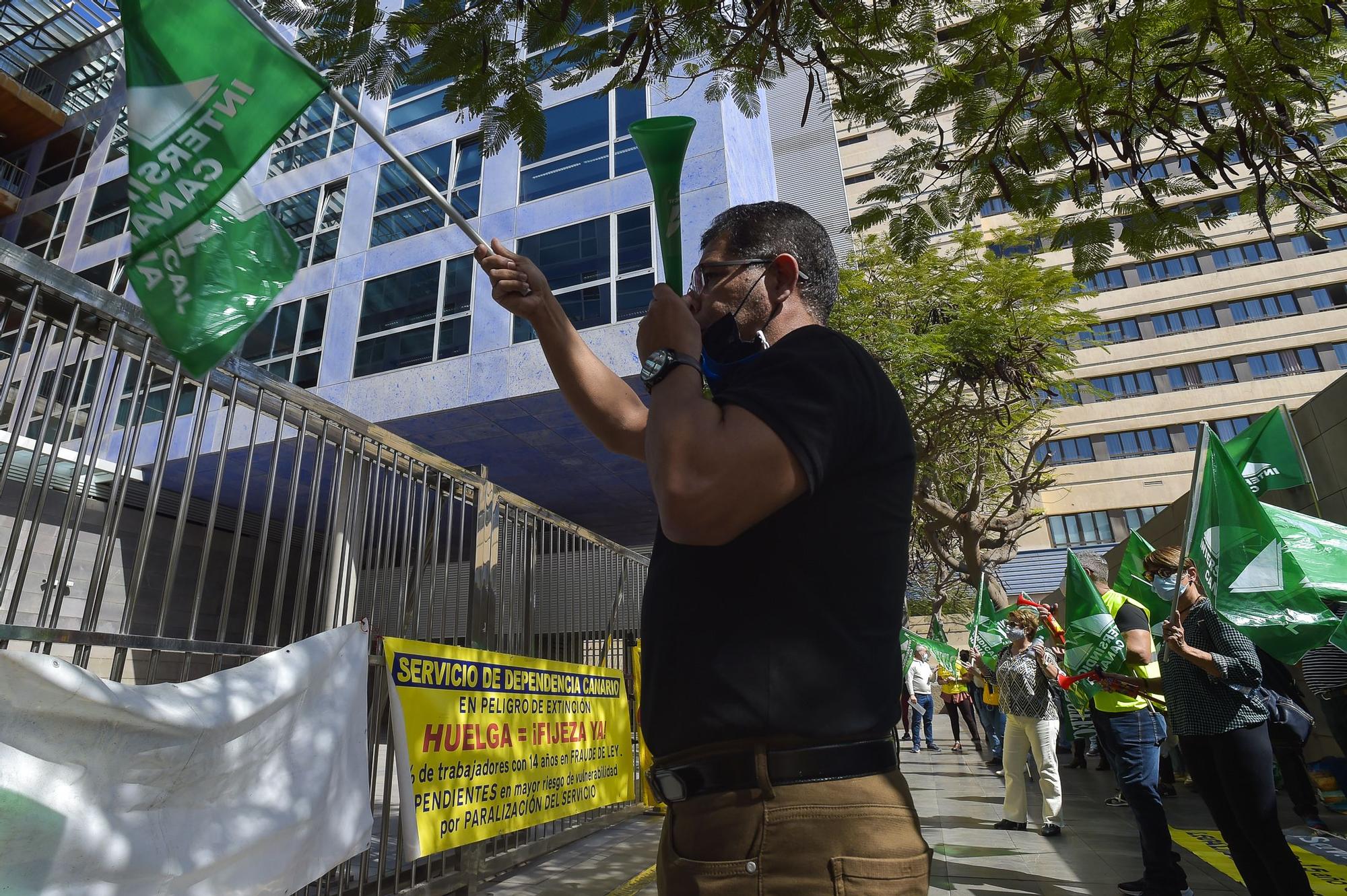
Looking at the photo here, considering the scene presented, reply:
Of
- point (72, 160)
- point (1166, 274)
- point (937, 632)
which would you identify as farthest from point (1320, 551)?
point (1166, 274)

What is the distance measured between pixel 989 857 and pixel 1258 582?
3.00 metres

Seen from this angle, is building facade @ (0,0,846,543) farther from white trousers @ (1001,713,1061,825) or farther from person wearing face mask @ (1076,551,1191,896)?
person wearing face mask @ (1076,551,1191,896)

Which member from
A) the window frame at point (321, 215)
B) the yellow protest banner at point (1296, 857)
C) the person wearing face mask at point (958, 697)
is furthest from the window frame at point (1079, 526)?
the window frame at point (321, 215)

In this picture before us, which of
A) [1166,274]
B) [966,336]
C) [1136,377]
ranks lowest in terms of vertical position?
[966,336]

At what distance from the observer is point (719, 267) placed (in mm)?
1851

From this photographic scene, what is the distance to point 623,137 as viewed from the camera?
14797 mm

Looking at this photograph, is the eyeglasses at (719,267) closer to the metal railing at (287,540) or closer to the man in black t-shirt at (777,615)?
the man in black t-shirt at (777,615)

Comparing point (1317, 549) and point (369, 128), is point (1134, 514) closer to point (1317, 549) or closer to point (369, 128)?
point (1317, 549)

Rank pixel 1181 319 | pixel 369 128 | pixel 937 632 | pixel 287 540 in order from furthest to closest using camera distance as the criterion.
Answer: pixel 1181 319 → pixel 937 632 → pixel 287 540 → pixel 369 128

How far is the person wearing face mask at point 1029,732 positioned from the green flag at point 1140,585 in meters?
0.99

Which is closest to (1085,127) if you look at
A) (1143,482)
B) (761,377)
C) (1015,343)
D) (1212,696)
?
(1212,696)

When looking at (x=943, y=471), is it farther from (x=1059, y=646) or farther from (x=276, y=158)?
(x=276, y=158)

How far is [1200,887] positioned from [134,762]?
20.6 feet

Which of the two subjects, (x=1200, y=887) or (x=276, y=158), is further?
(x=276, y=158)
